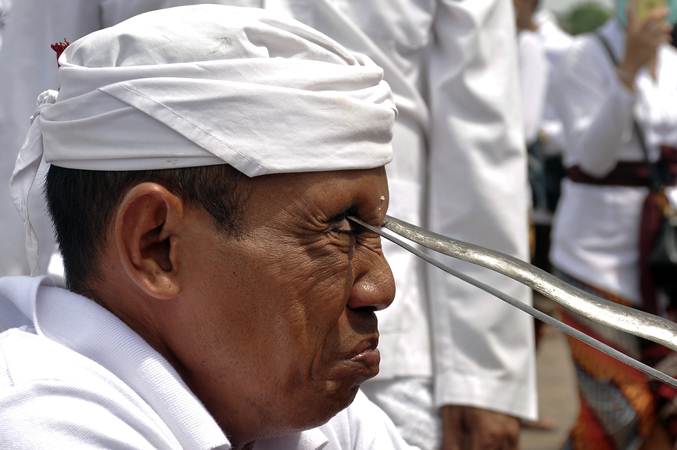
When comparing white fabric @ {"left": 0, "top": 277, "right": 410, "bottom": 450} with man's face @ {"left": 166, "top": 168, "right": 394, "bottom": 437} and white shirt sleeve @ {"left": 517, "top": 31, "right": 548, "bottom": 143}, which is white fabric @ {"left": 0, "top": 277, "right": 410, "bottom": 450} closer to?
man's face @ {"left": 166, "top": 168, "right": 394, "bottom": 437}

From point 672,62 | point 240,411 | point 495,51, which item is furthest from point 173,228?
point 672,62

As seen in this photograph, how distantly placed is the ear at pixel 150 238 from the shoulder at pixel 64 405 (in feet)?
0.46

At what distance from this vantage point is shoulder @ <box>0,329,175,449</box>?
56.1 inches

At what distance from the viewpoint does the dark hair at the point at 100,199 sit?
1603 millimetres

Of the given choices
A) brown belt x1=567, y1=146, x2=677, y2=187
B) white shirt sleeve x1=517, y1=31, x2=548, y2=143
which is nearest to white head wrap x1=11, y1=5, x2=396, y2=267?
brown belt x1=567, y1=146, x2=677, y2=187

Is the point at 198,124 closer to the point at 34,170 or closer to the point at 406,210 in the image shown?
the point at 34,170

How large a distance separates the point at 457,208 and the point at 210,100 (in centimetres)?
132

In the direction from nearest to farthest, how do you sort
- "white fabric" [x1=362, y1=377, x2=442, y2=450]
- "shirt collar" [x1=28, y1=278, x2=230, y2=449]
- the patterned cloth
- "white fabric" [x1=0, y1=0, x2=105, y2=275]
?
"shirt collar" [x1=28, y1=278, x2=230, y2=449] < "white fabric" [x1=0, y1=0, x2=105, y2=275] < "white fabric" [x1=362, y1=377, x2=442, y2=450] < the patterned cloth

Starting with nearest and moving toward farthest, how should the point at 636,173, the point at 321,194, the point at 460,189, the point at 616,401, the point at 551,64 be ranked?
the point at 321,194 < the point at 460,189 < the point at 616,401 < the point at 636,173 < the point at 551,64

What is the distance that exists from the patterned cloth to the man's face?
3.25 meters

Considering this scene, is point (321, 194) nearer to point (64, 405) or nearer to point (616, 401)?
point (64, 405)

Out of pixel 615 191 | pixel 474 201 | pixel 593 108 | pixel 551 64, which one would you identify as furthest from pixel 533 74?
pixel 474 201

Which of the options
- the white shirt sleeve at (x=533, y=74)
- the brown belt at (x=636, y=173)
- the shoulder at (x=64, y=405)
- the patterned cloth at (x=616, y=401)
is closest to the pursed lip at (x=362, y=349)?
the shoulder at (x=64, y=405)

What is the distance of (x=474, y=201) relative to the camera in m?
2.83
